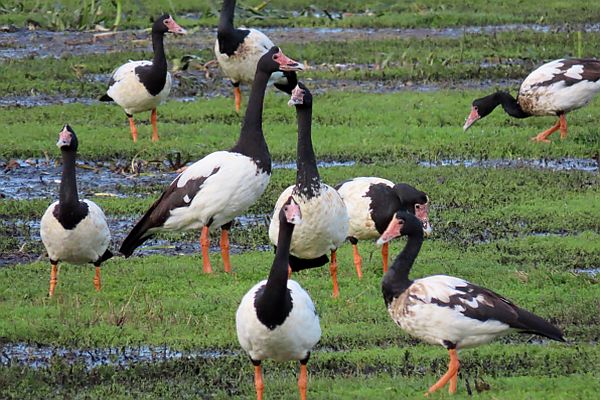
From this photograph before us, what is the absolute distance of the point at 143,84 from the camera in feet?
59.2

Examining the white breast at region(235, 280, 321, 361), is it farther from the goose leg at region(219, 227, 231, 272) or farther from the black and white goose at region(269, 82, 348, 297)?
the goose leg at region(219, 227, 231, 272)

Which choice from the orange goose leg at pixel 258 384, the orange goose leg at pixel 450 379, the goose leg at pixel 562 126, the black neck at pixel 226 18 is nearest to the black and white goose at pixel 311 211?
the orange goose leg at pixel 450 379

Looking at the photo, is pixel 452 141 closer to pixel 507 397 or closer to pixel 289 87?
pixel 289 87

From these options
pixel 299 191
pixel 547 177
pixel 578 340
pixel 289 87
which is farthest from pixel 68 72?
pixel 578 340

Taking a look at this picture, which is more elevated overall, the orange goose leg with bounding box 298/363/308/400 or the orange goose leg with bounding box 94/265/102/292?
the orange goose leg with bounding box 298/363/308/400

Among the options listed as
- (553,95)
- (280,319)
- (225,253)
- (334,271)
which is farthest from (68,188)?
(553,95)

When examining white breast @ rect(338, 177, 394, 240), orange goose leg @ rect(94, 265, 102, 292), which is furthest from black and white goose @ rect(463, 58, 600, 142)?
orange goose leg @ rect(94, 265, 102, 292)

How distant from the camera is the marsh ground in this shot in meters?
9.87

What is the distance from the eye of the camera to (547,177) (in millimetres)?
16281

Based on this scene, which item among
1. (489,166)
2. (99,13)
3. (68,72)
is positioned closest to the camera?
(489,166)

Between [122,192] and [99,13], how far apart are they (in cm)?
1262

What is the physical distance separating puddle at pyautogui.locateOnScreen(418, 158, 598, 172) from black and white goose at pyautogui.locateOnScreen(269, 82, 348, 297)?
5.57 m

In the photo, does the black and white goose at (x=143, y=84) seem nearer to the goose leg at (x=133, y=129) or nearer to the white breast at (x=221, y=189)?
the goose leg at (x=133, y=129)

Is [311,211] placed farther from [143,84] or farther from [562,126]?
[562,126]
